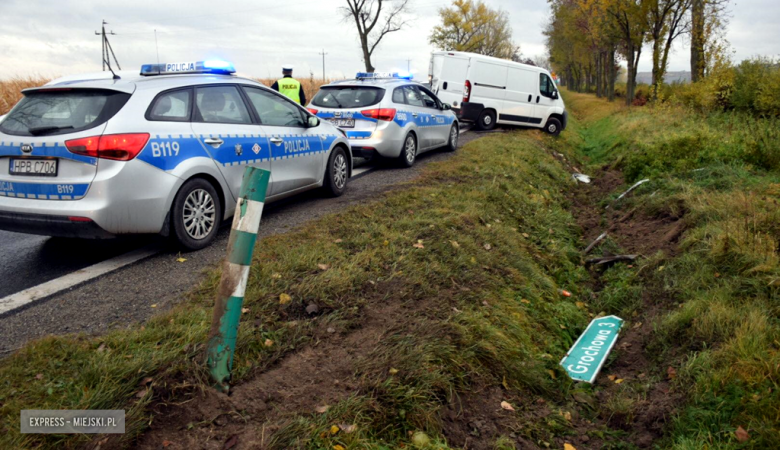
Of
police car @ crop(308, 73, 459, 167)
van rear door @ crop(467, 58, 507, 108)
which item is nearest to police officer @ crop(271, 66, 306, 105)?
police car @ crop(308, 73, 459, 167)

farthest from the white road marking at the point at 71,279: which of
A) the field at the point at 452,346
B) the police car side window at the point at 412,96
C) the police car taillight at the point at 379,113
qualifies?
the police car side window at the point at 412,96

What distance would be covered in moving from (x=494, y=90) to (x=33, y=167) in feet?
51.2

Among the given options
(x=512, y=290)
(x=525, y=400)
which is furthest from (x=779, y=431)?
(x=512, y=290)

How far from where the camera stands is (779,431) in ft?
8.86

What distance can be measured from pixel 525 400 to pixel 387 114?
716 centimetres

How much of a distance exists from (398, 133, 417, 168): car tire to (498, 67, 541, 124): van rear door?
864 centimetres

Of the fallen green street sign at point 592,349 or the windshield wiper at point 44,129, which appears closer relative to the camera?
the fallen green street sign at point 592,349

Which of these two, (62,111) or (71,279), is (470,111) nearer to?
(62,111)

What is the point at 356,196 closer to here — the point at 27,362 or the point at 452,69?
the point at 27,362

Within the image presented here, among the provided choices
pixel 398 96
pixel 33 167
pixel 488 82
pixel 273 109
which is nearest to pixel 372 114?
pixel 398 96

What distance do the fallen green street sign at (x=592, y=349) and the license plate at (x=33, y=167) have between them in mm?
4336

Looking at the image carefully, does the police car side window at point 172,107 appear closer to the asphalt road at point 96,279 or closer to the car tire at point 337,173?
the asphalt road at point 96,279

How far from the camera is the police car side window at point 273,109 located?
620 centimetres

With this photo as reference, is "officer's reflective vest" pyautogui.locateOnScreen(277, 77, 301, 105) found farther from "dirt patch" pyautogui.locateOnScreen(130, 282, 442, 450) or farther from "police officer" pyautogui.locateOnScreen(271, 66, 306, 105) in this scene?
"dirt patch" pyautogui.locateOnScreen(130, 282, 442, 450)
